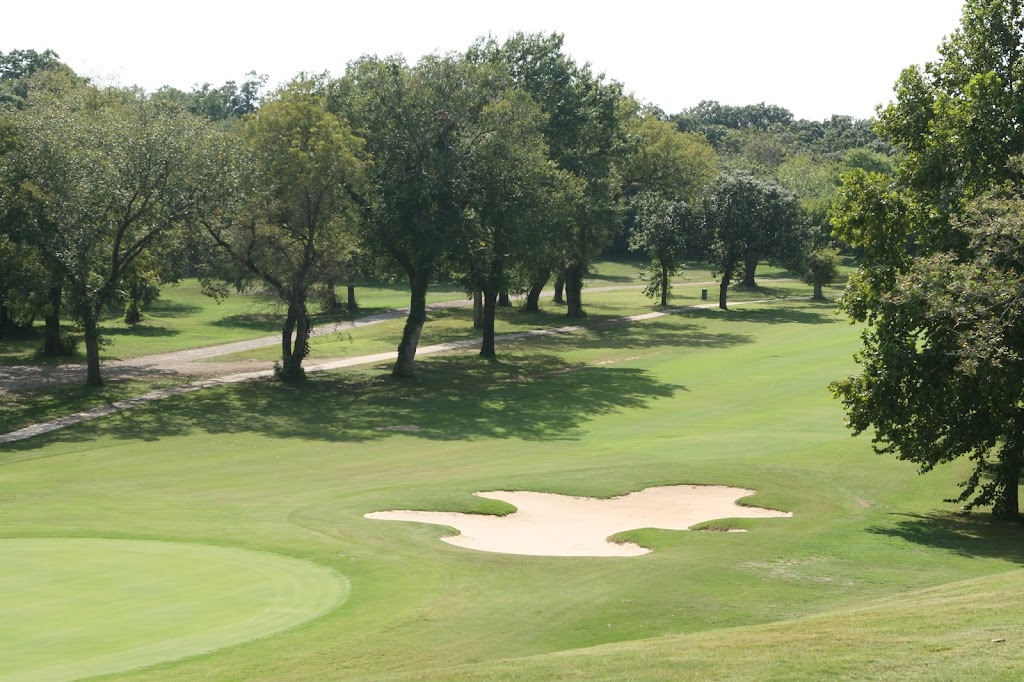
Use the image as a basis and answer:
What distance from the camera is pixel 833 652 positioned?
12.8 meters

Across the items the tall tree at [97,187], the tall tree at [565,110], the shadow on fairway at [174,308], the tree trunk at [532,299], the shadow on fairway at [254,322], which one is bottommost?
the shadow on fairway at [254,322]

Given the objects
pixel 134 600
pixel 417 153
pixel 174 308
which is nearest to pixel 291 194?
pixel 417 153

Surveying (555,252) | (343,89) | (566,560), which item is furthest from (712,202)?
(566,560)

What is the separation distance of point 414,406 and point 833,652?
1368 inches

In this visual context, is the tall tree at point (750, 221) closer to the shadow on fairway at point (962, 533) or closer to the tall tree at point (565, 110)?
the tall tree at point (565, 110)

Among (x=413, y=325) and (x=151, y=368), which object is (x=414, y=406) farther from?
(x=151, y=368)

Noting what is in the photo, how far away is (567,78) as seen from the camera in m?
66.4

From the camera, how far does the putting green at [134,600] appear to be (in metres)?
13.5

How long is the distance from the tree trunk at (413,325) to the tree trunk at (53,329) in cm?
1687

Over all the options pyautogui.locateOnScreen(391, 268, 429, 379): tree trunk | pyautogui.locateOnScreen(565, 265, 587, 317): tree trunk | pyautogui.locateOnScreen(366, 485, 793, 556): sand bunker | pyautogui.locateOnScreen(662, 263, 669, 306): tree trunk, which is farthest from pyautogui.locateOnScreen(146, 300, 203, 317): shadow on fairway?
pyautogui.locateOnScreen(366, 485, 793, 556): sand bunker

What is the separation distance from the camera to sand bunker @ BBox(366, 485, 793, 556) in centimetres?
2288

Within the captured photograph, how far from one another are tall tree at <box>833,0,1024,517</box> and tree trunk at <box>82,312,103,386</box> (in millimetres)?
31257

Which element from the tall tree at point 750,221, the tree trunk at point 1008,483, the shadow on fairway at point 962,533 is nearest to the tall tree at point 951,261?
the tree trunk at point 1008,483

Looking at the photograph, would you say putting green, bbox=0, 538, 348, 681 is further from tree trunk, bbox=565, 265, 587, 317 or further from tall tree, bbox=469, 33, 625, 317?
tree trunk, bbox=565, 265, 587, 317
